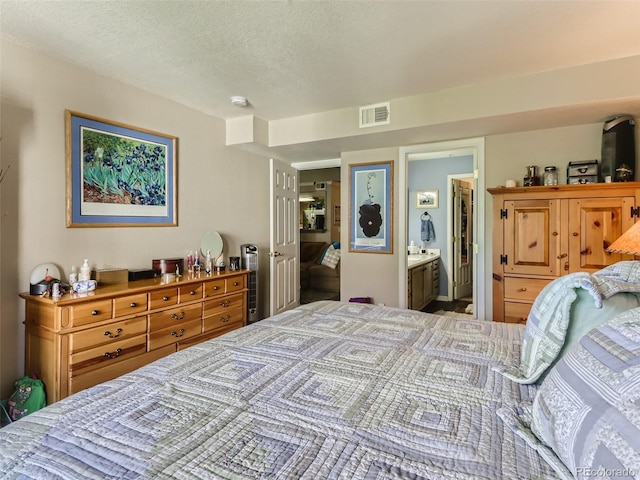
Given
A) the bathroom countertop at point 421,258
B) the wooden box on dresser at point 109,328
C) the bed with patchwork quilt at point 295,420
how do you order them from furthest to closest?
the bathroom countertop at point 421,258, the wooden box on dresser at point 109,328, the bed with patchwork quilt at point 295,420

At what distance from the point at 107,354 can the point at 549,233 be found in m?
3.40

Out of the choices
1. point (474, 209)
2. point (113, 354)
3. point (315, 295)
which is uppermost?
point (474, 209)

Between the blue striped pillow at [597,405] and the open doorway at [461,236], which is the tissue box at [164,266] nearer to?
the blue striped pillow at [597,405]

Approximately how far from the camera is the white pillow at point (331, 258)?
6.36 m

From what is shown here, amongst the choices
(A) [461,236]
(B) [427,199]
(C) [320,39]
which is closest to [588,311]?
(C) [320,39]

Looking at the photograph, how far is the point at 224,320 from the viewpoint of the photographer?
319 centimetres

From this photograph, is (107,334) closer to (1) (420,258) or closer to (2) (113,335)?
(2) (113,335)

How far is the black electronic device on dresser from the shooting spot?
106 inches

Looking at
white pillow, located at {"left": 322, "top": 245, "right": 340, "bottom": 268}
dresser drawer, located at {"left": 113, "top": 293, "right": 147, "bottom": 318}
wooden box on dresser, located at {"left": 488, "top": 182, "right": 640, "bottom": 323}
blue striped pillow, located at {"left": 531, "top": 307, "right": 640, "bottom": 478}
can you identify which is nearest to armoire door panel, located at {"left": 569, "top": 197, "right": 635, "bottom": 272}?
wooden box on dresser, located at {"left": 488, "top": 182, "right": 640, "bottom": 323}

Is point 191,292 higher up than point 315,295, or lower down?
higher up

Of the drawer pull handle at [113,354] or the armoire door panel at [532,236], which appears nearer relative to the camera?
the drawer pull handle at [113,354]

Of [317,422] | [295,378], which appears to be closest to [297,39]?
[295,378]

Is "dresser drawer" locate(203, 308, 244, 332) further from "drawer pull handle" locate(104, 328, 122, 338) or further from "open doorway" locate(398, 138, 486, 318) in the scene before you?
"open doorway" locate(398, 138, 486, 318)

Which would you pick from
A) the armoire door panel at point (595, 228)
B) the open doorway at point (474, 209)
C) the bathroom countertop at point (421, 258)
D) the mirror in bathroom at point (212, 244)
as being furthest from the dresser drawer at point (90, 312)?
the armoire door panel at point (595, 228)
